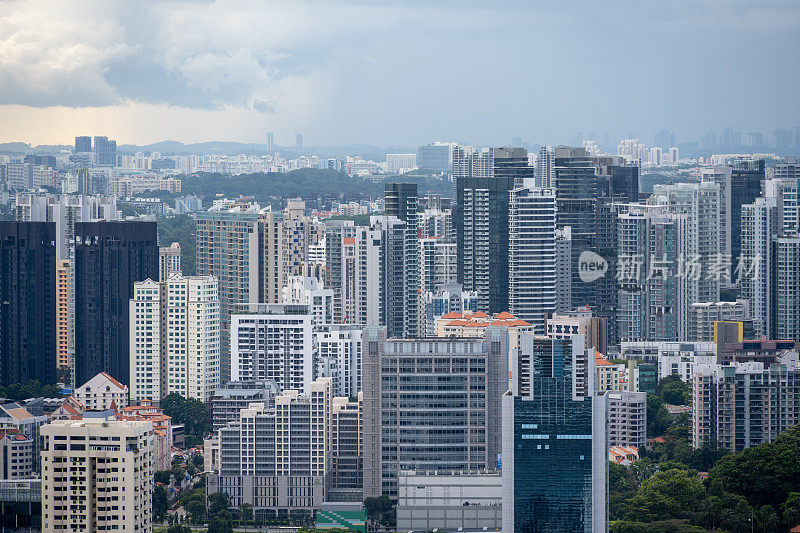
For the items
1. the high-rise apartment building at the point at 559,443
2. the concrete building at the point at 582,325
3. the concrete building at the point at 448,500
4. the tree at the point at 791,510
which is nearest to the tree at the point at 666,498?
the tree at the point at 791,510

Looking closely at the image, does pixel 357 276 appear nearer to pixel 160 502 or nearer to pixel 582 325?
pixel 582 325

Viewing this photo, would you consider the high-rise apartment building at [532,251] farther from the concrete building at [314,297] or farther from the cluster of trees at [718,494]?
the cluster of trees at [718,494]

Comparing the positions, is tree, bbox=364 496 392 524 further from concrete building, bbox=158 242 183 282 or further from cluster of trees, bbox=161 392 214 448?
concrete building, bbox=158 242 183 282

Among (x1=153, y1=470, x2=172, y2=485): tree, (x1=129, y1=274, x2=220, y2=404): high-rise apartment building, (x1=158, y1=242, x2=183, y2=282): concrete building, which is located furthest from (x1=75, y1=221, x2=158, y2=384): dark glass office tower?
(x1=153, y1=470, x2=172, y2=485): tree

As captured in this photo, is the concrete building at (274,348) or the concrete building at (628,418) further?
the concrete building at (274,348)

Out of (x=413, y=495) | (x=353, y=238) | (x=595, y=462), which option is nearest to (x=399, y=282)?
(x=353, y=238)

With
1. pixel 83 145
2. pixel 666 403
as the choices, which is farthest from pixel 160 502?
pixel 83 145

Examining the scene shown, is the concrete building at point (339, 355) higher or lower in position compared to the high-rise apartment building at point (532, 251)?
lower
